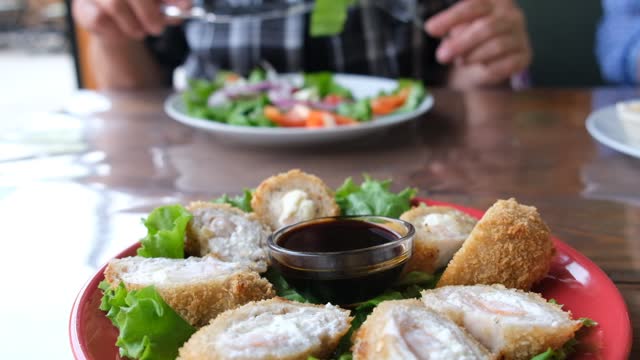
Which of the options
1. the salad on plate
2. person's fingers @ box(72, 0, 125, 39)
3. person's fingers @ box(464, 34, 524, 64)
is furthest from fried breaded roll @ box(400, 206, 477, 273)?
person's fingers @ box(72, 0, 125, 39)

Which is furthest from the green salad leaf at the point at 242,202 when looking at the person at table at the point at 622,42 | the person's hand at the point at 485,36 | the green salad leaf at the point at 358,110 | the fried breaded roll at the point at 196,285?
the person at table at the point at 622,42

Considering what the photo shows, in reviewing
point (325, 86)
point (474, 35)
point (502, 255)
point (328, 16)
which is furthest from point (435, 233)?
point (328, 16)

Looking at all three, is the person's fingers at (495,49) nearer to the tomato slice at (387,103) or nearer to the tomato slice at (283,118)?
the tomato slice at (387,103)

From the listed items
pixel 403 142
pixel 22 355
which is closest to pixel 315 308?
pixel 22 355

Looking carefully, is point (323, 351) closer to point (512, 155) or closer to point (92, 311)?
point (92, 311)

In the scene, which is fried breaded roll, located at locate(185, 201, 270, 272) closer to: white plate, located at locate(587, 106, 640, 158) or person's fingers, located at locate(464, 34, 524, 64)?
white plate, located at locate(587, 106, 640, 158)

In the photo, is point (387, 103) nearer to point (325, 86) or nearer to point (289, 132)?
point (325, 86)
